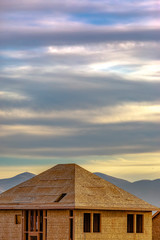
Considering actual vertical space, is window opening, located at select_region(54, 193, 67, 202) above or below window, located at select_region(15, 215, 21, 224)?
above

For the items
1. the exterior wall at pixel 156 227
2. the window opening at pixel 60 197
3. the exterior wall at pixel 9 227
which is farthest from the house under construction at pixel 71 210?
the exterior wall at pixel 156 227

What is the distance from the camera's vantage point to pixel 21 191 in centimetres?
8169

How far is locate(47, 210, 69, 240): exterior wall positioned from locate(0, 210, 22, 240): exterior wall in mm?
4392

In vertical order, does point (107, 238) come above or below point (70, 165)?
below

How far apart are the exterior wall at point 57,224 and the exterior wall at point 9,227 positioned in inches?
173

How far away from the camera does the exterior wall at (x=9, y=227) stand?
78.3 m

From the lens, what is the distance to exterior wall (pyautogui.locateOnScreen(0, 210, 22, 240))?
7831 cm

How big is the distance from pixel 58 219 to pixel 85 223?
285 cm

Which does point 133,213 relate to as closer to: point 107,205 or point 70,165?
point 107,205

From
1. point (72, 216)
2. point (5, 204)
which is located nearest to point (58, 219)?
point (72, 216)

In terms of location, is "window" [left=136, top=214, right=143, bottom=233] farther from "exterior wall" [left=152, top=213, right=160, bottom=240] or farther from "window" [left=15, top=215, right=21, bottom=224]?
"window" [left=15, top=215, right=21, bottom=224]

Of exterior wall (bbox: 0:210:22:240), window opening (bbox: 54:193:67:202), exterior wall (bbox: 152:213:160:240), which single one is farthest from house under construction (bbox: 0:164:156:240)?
exterior wall (bbox: 152:213:160:240)

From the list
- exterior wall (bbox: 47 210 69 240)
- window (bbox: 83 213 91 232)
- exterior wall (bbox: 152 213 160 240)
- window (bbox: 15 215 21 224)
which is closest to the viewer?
exterior wall (bbox: 47 210 69 240)

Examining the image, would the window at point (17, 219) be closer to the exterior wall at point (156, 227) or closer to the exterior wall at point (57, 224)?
the exterior wall at point (57, 224)
